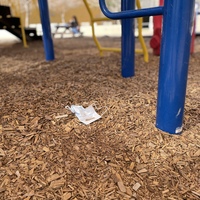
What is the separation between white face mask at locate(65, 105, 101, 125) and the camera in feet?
4.08

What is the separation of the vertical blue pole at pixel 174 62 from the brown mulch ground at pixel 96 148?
4.0 inches

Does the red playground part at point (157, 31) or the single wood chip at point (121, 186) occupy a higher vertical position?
the red playground part at point (157, 31)

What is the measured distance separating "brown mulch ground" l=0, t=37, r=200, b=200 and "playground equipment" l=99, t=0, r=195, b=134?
11 cm

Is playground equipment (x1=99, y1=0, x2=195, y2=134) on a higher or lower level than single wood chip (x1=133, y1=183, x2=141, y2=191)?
higher

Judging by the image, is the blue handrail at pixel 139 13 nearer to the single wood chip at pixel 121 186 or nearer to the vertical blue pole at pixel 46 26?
the single wood chip at pixel 121 186

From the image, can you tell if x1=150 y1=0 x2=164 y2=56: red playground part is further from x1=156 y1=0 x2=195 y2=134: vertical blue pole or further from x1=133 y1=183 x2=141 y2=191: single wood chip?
x1=133 y1=183 x2=141 y2=191: single wood chip

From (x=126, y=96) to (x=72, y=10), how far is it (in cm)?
909

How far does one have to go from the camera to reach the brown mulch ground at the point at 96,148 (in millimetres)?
803

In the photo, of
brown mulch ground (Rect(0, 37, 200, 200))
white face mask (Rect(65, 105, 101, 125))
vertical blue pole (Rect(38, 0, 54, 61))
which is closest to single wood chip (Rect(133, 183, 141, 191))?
brown mulch ground (Rect(0, 37, 200, 200))

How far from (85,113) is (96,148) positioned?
0.35 metres

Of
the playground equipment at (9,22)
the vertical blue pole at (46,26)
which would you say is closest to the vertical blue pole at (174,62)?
the vertical blue pole at (46,26)

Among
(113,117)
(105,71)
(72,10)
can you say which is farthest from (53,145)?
(72,10)

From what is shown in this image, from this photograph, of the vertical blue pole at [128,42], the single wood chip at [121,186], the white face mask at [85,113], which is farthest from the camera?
the vertical blue pole at [128,42]

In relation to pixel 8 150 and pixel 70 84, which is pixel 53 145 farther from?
pixel 70 84
